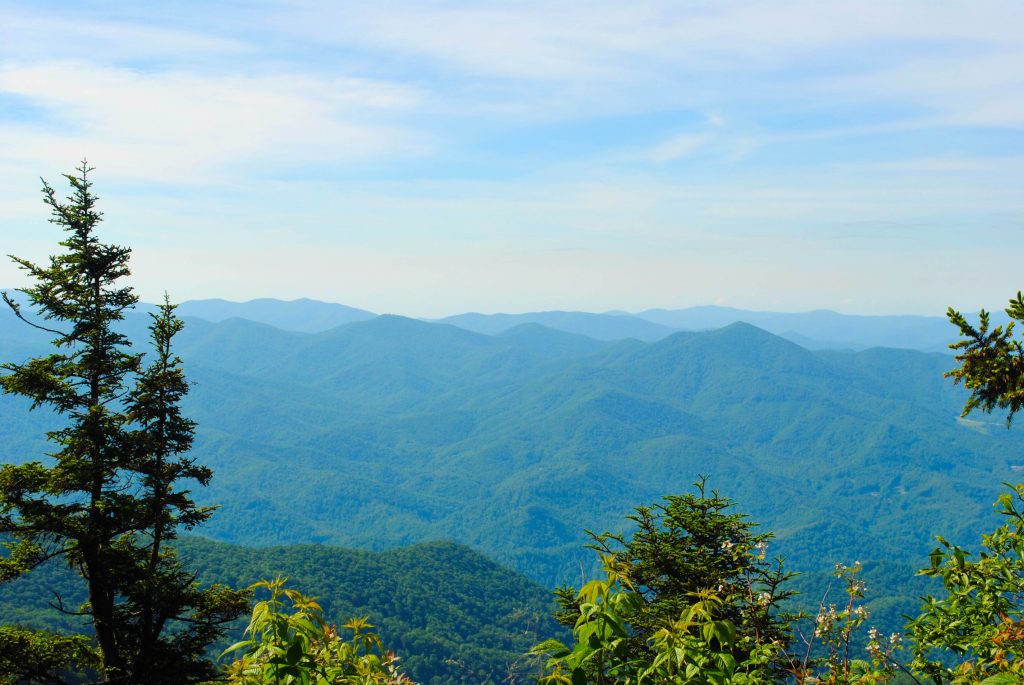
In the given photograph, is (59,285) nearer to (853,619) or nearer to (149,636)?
(149,636)

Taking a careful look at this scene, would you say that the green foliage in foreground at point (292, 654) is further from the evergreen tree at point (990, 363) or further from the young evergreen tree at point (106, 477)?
the young evergreen tree at point (106, 477)

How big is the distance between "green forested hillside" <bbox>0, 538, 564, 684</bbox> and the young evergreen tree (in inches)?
3399

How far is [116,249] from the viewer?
15.5 metres

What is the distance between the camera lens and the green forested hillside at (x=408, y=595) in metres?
104

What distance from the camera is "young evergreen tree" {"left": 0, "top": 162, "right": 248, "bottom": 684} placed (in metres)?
14.0

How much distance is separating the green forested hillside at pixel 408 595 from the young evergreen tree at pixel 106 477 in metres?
86.3

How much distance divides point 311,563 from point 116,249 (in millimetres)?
129590

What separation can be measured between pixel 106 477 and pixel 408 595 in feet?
409

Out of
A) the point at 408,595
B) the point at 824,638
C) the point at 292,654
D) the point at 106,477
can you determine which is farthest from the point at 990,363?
the point at 408,595

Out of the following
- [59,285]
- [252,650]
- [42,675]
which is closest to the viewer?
[252,650]

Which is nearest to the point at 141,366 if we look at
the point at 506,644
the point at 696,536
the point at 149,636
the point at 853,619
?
the point at 149,636

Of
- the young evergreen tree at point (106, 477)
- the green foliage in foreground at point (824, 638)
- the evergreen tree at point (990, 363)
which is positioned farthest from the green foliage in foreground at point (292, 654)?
the young evergreen tree at point (106, 477)

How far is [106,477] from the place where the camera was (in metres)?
14.9

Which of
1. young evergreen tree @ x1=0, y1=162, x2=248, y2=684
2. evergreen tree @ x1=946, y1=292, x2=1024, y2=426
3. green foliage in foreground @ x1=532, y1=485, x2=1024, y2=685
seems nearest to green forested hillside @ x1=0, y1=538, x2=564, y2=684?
young evergreen tree @ x1=0, y1=162, x2=248, y2=684
